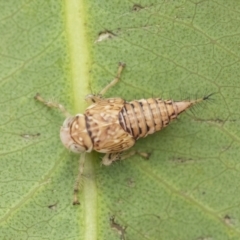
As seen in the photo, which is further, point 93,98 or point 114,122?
point 93,98

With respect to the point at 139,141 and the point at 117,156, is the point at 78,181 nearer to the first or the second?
the point at 117,156

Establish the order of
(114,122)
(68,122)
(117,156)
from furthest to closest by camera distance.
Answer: (117,156), (68,122), (114,122)

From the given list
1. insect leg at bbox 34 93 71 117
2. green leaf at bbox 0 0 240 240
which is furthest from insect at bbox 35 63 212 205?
green leaf at bbox 0 0 240 240

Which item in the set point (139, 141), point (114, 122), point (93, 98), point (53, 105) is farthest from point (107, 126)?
point (53, 105)

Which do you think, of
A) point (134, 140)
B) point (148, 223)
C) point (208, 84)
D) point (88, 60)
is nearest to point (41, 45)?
point (88, 60)

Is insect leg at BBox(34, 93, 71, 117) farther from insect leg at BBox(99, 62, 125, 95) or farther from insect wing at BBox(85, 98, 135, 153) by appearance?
insect leg at BBox(99, 62, 125, 95)
